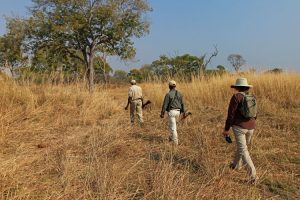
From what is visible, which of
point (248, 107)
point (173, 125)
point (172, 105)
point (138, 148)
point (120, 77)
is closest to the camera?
point (248, 107)

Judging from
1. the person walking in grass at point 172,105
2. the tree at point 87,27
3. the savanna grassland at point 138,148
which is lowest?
the savanna grassland at point 138,148

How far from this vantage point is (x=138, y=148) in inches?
267

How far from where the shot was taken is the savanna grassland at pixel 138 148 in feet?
12.8

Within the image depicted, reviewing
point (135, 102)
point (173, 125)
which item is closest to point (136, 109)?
point (135, 102)

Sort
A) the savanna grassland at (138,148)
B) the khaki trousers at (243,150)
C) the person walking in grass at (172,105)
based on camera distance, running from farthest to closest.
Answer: the person walking in grass at (172,105), the khaki trousers at (243,150), the savanna grassland at (138,148)

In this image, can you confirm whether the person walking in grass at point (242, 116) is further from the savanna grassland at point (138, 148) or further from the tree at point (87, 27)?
the tree at point (87, 27)

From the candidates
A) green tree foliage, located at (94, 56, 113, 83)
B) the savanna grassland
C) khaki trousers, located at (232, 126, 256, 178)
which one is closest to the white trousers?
the savanna grassland

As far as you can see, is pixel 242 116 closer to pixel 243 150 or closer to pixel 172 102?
pixel 243 150

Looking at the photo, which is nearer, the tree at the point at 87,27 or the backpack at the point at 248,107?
the backpack at the point at 248,107

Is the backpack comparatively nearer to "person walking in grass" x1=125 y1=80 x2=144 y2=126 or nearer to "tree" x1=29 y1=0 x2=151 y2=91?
"person walking in grass" x1=125 y1=80 x2=144 y2=126

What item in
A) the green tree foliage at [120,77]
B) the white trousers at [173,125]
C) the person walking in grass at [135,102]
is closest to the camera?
the white trousers at [173,125]

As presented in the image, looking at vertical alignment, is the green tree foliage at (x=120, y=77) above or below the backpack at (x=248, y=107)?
below

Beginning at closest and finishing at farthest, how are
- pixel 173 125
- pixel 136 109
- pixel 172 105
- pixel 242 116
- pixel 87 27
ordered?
pixel 242 116, pixel 173 125, pixel 172 105, pixel 136 109, pixel 87 27

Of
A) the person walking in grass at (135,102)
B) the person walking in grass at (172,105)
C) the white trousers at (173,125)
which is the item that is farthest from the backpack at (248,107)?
the person walking in grass at (135,102)
